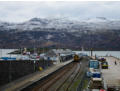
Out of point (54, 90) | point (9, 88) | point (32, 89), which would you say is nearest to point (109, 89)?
point (54, 90)

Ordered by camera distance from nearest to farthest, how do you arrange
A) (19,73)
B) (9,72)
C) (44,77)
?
(9,72), (19,73), (44,77)

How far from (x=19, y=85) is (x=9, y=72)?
3070 millimetres

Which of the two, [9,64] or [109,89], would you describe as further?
[9,64]

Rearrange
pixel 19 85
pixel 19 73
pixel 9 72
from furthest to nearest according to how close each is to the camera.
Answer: pixel 19 73 → pixel 9 72 → pixel 19 85

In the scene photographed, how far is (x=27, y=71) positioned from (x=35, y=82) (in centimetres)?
716

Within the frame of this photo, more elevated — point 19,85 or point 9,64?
point 9,64

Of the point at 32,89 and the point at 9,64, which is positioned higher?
the point at 9,64

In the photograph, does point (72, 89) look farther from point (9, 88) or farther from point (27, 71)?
point (27, 71)

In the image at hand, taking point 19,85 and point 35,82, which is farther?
point 35,82

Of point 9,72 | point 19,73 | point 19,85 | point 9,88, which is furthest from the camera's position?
point 19,73

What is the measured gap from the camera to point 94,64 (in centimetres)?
5275

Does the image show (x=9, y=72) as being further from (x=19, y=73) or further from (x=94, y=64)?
(x=94, y=64)

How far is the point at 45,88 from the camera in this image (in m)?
31.4

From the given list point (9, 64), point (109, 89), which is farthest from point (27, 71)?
point (109, 89)
